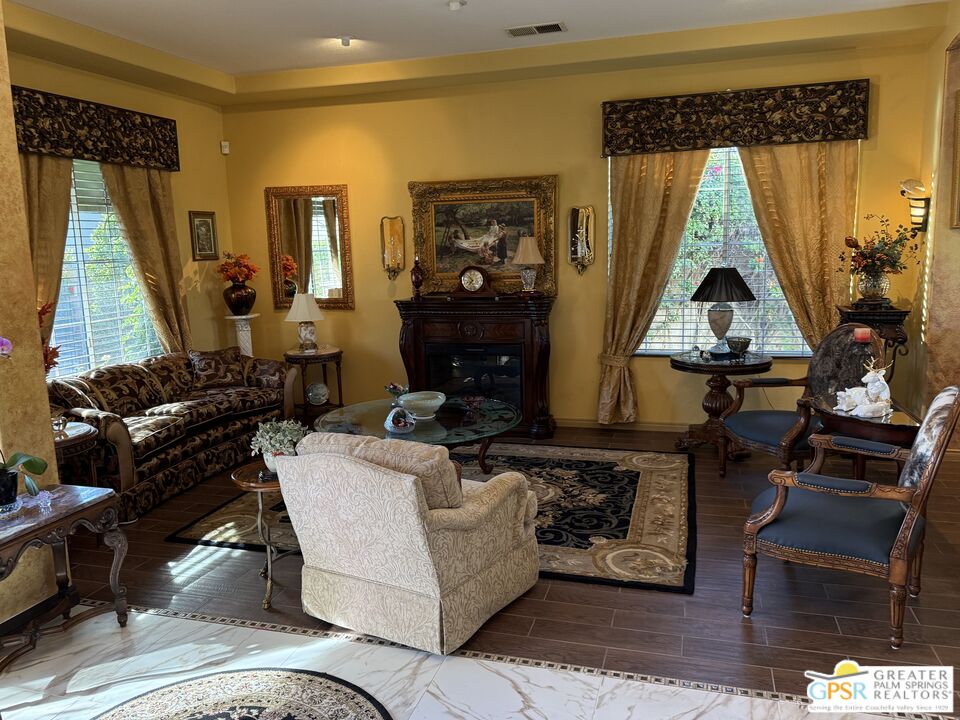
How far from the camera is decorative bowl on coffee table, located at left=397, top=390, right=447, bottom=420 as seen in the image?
4570 millimetres

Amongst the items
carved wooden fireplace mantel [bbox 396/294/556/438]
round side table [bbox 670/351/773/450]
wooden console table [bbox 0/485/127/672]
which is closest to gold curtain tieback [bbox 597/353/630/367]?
carved wooden fireplace mantel [bbox 396/294/556/438]

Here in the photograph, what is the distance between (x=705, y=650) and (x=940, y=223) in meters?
3.90

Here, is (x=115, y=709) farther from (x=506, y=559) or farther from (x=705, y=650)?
(x=705, y=650)

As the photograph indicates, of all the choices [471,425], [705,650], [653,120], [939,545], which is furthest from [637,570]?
[653,120]

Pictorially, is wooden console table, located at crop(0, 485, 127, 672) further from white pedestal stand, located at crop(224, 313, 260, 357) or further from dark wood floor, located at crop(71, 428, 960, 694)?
white pedestal stand, located at crop(224, 313, 260, 357)

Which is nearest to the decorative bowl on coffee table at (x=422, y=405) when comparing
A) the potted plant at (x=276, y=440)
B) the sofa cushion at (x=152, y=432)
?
the potted plant at (x=276, y=440)

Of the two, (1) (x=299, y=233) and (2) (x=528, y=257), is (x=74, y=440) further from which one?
(2) (x=528, y=257)

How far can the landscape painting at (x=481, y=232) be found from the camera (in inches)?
255

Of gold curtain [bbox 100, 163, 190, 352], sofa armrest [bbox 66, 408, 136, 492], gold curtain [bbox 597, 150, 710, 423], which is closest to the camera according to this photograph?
sofa armrest [bbox 66, 408, 136, 492]

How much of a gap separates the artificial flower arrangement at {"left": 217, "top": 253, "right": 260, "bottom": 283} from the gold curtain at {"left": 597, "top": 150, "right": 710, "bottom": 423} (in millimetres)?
3458

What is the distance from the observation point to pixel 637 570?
373 cm

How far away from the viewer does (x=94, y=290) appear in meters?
5.80

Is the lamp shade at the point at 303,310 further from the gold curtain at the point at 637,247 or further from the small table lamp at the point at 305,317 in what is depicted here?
the gold curtain at the point at 637,247

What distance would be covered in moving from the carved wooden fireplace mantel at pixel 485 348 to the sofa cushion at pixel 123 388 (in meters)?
2.13
